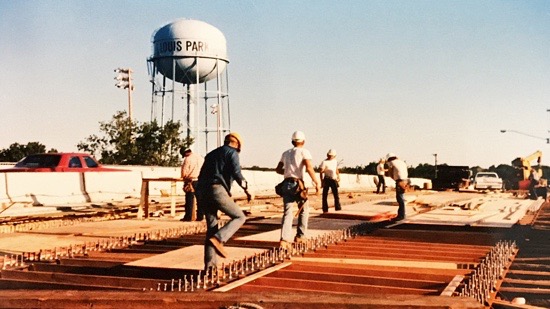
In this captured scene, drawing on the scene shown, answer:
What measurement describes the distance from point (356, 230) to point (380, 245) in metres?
2.37

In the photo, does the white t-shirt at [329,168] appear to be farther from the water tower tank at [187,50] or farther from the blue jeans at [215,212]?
the water tower tank at [187,50]

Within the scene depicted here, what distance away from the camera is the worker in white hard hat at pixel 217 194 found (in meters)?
8.02

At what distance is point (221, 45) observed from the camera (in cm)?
6003

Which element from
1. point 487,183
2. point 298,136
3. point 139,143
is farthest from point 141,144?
point 298,136

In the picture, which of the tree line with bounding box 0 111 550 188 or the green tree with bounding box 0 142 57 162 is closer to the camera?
the tree line with bounding box 0 111 550 188

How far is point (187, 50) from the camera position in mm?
56844

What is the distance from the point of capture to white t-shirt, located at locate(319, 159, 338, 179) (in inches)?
713

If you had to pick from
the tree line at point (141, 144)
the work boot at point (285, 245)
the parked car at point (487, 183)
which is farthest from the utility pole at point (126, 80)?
the work boot at point (285, 245)

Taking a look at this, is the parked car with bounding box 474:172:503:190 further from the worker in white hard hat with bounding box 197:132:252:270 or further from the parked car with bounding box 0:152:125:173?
the worker in white hard hat with bounding box 197:132:252:270

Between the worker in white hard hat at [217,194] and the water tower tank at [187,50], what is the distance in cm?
4967

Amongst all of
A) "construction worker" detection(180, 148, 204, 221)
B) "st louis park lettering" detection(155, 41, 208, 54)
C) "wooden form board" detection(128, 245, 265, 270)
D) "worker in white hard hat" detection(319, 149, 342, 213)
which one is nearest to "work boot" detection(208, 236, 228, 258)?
"wooden form board" detection(128, 245, 265, 270)

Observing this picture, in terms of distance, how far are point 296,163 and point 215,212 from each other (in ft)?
8.38

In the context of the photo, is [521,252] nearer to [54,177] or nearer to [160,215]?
[160,215]

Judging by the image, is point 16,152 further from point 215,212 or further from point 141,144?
point 215,212
